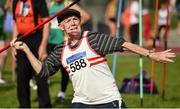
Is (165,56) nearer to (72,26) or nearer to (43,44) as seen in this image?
(72,26)

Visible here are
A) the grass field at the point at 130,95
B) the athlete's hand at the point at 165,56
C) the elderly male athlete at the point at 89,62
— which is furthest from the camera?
the grass field at the point at 130,95

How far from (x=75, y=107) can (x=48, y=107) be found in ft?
9.99

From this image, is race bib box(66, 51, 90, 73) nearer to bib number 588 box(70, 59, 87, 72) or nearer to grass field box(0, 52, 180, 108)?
bib number 588 box(70, 59, 87, 72)

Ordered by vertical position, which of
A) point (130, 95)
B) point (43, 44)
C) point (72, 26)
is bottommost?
point (130, 95)

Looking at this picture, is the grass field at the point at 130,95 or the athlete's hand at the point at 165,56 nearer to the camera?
the athlete's hand at the point at 165,56

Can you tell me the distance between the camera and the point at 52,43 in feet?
36.1

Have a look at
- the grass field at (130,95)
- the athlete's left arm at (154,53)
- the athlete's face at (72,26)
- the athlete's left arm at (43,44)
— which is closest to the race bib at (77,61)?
the athlete's face at (72,26)

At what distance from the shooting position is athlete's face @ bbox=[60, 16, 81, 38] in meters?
6.06

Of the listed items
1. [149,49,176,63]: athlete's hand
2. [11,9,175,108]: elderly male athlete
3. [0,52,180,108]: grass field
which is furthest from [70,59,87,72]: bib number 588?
[0,52,180,108]: grass field

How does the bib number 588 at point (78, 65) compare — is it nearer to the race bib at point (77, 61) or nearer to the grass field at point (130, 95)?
the race bib at point (77, 61)

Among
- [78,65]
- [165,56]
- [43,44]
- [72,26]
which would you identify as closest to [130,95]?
[43,44]

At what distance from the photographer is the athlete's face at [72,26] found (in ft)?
19.9

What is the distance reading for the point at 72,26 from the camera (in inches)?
239

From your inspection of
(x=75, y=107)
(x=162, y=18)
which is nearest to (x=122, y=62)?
(x=162, y=18)
